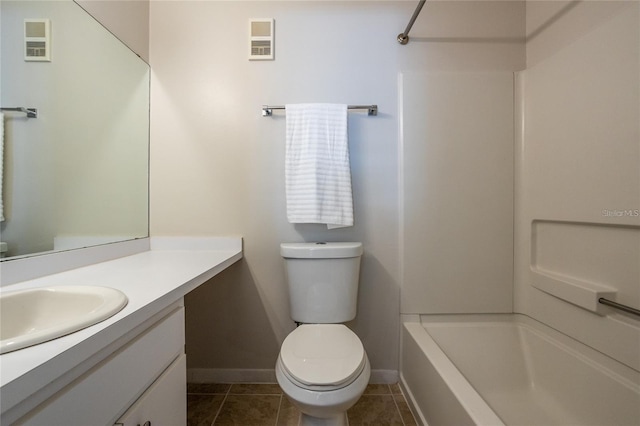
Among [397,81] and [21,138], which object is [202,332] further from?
[397,81]

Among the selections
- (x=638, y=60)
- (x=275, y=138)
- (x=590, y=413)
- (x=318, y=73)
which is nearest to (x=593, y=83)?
(x=638, y=60)

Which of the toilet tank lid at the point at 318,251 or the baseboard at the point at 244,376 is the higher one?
the toilet tank lid at the point at 318,251

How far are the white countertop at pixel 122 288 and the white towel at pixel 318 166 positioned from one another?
0.44 metres

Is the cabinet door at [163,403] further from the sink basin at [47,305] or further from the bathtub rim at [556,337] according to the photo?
the bathtub rim at [556,337]

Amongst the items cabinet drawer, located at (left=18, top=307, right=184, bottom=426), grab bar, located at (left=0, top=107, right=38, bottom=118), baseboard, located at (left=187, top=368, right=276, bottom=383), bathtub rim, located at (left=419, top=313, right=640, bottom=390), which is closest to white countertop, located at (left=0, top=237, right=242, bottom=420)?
cabinet drawer, located at (left=18, top=307, right=184, bottom=426)

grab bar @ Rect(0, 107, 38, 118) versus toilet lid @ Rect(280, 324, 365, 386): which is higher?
grab bar @ Rect(0, 107, 38, 118)

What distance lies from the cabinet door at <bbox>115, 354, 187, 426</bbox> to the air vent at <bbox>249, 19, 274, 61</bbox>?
4.80 feet

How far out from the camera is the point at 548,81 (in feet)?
4.06

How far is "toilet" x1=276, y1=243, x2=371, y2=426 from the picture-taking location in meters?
0.85

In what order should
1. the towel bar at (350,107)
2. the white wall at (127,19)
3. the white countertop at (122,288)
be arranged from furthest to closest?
the towel bar at (350,107), the white wall at (127,19), the white countertop at (122,288)

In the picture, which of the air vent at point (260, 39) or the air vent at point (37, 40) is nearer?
the air vent at point (37, 40)

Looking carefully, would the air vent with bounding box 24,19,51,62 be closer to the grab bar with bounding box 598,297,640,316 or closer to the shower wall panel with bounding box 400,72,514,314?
the shower wall panel with bounding box 400,72,514,314

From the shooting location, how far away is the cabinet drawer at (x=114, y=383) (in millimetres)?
436

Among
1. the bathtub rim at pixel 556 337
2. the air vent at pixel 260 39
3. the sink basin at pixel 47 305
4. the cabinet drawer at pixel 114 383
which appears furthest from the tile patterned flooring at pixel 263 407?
the air vent at pixel 260 39
